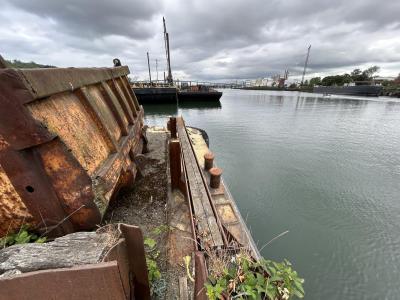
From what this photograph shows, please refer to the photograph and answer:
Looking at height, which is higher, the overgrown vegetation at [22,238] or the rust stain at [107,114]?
the rust stain at [107,114]

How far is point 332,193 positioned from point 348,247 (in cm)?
254

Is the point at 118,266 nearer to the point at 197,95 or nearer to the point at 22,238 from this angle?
the point at 22,238

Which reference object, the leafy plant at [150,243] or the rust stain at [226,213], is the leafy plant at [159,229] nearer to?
the leafy plant at [150,243]

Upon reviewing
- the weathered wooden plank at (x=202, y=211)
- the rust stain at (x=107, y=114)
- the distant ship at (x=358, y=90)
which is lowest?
the distant ship at (x=358, y=90)

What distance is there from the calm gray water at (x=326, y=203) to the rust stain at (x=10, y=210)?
4.49 meters

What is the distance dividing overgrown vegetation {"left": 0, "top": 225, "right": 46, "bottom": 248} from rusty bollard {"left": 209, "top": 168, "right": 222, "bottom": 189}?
150 inches

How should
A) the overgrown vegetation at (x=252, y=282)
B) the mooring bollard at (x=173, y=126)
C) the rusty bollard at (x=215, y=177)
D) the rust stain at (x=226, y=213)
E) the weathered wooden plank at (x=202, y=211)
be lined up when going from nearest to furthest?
the overgrown vegetation at (x=252, y=282) → the weathered wooden plank at (x=202, y=211) → the rust stain at (x=226, y=213) → the rusty bollard at (x=215, y=177) → the mooring bollard at (x=173, y=126)

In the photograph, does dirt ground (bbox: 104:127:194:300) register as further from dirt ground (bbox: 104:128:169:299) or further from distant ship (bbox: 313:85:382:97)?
distant ship (bbox: 313:85:382:97)

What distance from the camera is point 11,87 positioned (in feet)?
4.30

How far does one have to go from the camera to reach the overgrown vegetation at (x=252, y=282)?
3.87 feet

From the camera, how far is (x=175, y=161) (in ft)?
10.8

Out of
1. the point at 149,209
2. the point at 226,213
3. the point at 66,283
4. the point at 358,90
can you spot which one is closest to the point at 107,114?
the point at 149,209

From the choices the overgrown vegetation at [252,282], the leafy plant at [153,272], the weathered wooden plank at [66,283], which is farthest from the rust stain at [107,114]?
the overgrown vegetation at [252,282]

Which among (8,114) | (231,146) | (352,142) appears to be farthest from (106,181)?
(352,142)
